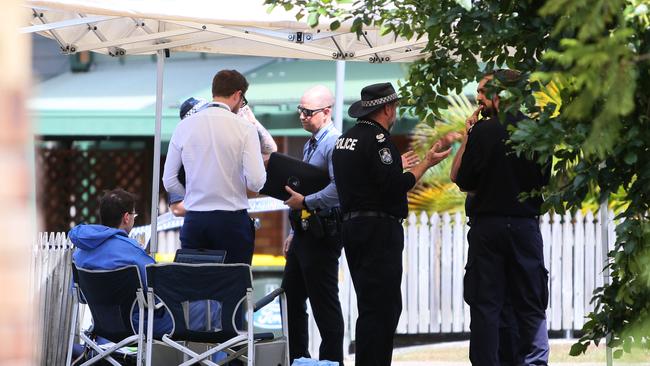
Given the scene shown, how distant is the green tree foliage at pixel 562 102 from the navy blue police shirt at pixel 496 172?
113 cm

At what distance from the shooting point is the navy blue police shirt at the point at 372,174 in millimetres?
6191

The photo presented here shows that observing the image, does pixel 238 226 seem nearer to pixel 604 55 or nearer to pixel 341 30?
pixel 341 30

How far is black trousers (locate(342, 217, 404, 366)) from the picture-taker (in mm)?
6270

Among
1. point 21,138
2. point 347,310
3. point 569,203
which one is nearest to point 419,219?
point 347,310

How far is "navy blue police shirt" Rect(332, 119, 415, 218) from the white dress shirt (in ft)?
1.67

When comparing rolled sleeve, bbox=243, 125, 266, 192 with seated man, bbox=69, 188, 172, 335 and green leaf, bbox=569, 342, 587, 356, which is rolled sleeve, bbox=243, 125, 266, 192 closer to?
seated man, bbox=69, 188, 172, 335

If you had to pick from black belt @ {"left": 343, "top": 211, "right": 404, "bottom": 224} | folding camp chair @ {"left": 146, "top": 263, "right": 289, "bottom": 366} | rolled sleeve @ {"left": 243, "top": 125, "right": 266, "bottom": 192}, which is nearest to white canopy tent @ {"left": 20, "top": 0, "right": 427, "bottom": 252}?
rolled sleeve @ {"left": 243, "top": 125, "right": 266, "bottom": 192}

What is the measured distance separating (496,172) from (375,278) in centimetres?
89

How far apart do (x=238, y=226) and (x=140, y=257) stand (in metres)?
0.58

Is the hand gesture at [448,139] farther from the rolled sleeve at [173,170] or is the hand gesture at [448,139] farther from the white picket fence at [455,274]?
the white picket fence at [455,274]

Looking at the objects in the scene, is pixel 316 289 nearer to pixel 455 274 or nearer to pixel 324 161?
pixel 324 161

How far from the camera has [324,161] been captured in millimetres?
7188

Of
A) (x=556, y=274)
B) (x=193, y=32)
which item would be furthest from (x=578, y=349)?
(x=556, y=274)

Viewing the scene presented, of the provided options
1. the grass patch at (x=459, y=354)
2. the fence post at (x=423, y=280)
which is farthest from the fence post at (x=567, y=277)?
the fence post at (x=423, y=280)
